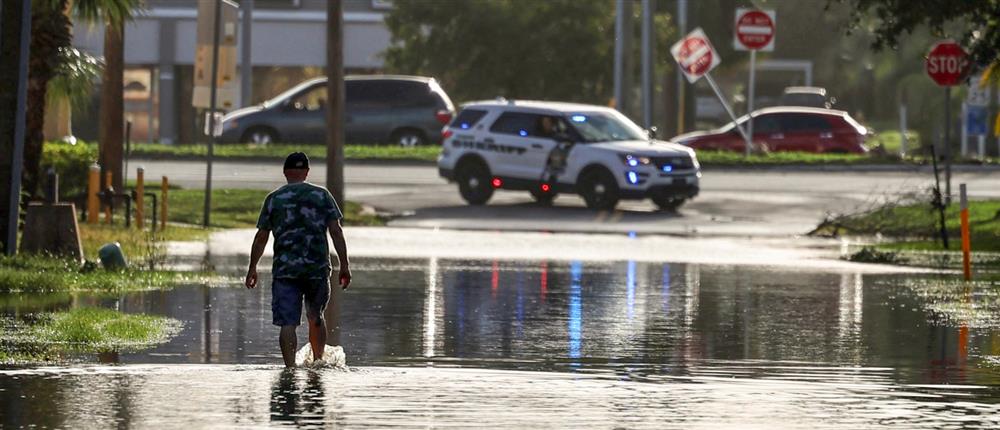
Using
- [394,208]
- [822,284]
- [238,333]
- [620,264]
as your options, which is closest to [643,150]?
[394,208]

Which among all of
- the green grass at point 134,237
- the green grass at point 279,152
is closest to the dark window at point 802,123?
the green grass at point 279,152

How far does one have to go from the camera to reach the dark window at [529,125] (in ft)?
116

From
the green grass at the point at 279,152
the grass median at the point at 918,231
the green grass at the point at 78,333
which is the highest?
the green grass at the point at 279,152

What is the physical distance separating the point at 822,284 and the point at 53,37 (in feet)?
33.8

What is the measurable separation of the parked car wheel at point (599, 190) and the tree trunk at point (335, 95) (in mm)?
4772

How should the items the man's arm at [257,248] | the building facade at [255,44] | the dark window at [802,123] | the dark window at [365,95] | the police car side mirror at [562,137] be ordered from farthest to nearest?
Answer: the building facade at [255,44] < the dark window at [802,123] < the dark window at [365,95] < the police car side mirror at [562,137] < the man's arm at [257,248]

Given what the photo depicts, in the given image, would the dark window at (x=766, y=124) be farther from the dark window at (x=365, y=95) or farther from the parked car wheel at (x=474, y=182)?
the parked car wheel at (x=474, y=182)

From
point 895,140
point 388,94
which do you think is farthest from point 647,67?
point 895,140

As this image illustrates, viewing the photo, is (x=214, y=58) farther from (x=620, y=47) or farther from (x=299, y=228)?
(x=620, y=47)

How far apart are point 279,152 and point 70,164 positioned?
13.6 meters

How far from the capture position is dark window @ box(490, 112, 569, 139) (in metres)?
35.3

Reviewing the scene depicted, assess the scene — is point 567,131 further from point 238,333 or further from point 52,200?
point 238,333

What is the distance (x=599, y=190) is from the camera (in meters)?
34.3

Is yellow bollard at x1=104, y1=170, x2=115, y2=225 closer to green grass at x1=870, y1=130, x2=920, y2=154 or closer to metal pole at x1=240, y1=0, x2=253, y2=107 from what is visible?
metal pole at x1=240, y1=0, x2=253, y2=107
